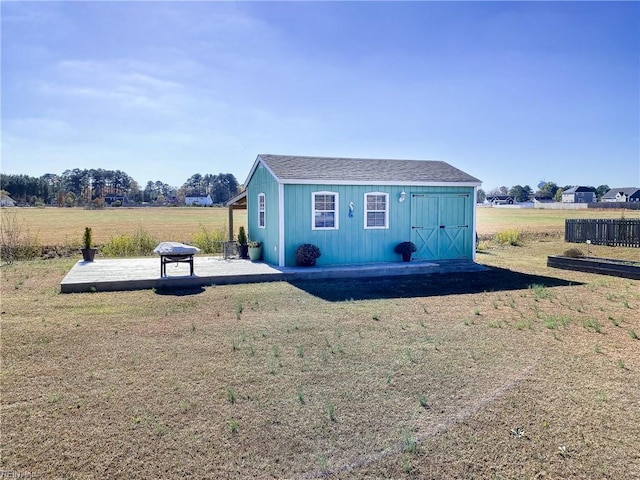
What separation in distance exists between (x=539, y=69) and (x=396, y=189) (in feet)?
21.5

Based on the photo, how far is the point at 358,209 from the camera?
42.1ft

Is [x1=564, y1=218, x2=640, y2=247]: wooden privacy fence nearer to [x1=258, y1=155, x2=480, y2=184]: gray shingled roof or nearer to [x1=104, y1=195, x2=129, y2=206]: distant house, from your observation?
[x1=258, y1=155, x2=480, y2=184]: gray shingled roof

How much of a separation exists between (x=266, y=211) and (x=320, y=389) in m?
9.64

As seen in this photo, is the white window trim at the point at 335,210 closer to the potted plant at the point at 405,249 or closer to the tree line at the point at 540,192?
the potted plant at the point at 405,249

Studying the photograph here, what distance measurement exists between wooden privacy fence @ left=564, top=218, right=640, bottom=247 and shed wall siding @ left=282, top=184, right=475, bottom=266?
10728mm

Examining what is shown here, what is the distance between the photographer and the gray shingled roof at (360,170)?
40.8 ft

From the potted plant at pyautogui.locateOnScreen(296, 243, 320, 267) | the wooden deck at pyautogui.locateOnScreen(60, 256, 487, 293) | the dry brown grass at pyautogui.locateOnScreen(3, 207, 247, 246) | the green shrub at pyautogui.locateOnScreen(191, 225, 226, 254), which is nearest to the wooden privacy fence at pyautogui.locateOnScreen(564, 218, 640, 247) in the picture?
the wooden deck at pyautogui.locateOnScreen(60, 256, 487, 293)

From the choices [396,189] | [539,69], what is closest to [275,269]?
[396,189]

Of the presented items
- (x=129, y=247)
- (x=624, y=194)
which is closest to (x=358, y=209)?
(x=129, y=247)

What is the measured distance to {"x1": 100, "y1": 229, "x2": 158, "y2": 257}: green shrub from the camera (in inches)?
636

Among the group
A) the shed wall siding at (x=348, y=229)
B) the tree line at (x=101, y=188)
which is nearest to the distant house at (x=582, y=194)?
the tree line at (x=101, y=188)

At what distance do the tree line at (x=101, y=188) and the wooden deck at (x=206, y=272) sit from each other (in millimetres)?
63558

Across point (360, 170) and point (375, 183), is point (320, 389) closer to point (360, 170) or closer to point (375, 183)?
point (375, 183)

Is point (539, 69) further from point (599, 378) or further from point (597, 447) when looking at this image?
point (597, 447)
